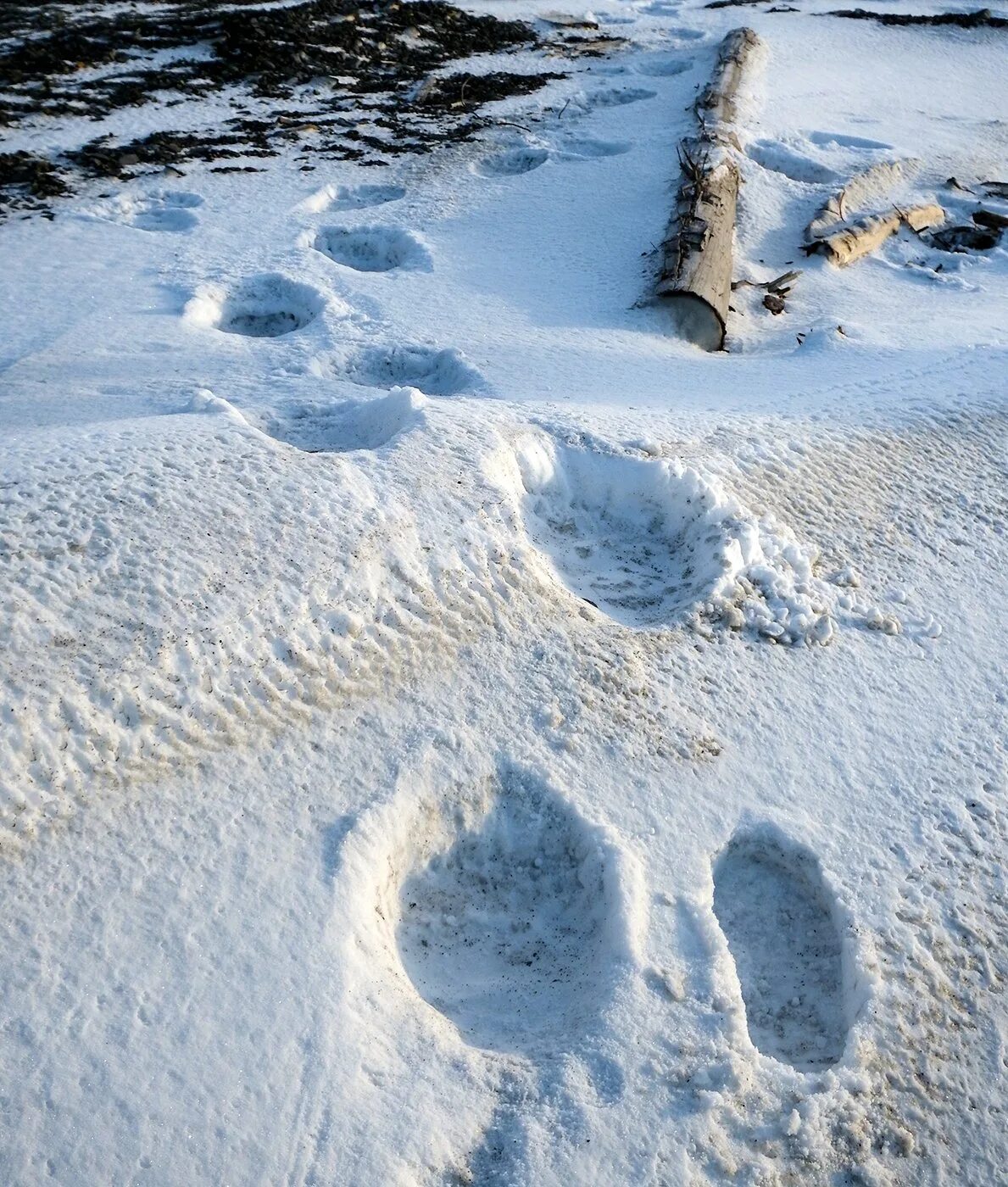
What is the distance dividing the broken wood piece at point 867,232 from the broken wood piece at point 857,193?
11cm

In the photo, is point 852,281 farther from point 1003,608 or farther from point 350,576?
Result: point 350,576

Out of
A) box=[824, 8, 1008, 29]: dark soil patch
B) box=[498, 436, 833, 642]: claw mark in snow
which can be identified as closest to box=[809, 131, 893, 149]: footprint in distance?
box=[824, 8, 1008, 29]: dark soil patch

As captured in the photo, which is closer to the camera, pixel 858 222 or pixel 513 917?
pixel 513 917

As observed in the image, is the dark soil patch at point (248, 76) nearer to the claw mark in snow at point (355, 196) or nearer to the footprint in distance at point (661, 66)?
the claw mark in snow at point (355, 196)

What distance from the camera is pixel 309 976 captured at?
2348 mm

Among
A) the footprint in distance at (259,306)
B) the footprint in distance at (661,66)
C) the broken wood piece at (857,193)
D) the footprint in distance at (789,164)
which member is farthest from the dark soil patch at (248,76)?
the broken wood piece at (857,193)

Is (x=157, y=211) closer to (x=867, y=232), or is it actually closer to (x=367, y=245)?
(x=367, y=245)

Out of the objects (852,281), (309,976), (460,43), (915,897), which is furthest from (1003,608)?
(460,43)

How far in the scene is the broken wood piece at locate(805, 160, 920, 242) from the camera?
23.7ft

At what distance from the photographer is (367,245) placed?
21.9ft

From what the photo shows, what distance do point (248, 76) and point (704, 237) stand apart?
5.70 meters

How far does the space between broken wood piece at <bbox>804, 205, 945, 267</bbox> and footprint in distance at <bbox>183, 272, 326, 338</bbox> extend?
375cm

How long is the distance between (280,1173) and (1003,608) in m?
3.31

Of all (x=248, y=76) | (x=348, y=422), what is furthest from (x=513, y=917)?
(x=248, y=76)
